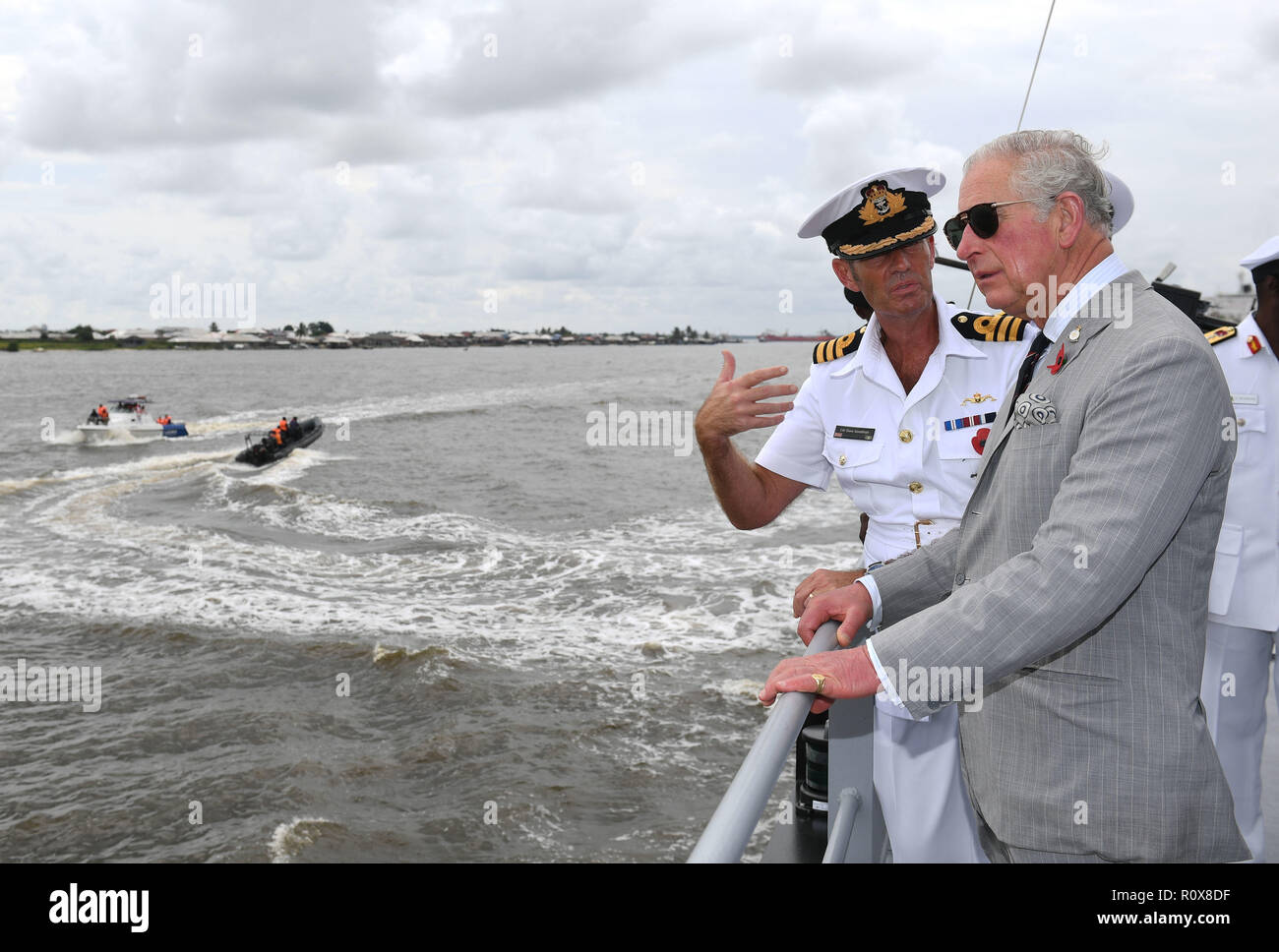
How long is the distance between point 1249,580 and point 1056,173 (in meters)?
1.95

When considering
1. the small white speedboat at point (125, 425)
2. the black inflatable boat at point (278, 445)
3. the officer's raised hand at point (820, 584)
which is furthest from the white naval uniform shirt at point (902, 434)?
the small white speedboat at point (125, 425)

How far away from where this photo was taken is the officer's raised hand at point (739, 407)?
233 centimetres

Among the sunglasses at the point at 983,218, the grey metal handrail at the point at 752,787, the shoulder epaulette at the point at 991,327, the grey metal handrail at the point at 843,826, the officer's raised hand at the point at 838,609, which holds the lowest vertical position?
the grey metal handrail at the point at 843,826

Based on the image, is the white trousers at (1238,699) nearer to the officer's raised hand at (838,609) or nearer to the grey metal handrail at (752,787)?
the officer's raised hand at (838,609)

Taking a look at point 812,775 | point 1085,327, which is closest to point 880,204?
point 1085,327

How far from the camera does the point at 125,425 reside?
35.8 meters

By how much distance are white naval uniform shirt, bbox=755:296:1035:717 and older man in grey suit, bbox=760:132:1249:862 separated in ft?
3.67

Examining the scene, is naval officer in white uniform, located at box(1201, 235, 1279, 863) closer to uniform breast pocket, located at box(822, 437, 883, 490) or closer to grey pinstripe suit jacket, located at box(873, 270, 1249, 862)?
uniform breast pocket, located at box(822, 437, 883, 490)

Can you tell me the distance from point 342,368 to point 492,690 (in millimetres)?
105296

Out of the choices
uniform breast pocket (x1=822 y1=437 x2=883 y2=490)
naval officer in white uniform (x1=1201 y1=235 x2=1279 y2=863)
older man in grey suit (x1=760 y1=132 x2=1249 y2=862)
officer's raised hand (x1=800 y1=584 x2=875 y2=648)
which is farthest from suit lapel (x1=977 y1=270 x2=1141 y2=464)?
naval officer in white uniform (x1=1201 y1=235 x2=1279 y2=863)

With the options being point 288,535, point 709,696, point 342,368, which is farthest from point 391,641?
point 342,368

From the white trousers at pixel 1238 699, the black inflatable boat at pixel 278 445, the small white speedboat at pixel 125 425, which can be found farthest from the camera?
the small white speedboat at pixel 125 425

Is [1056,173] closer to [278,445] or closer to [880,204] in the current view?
[880,204]

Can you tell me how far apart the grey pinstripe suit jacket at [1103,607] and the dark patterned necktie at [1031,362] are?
35 mm
